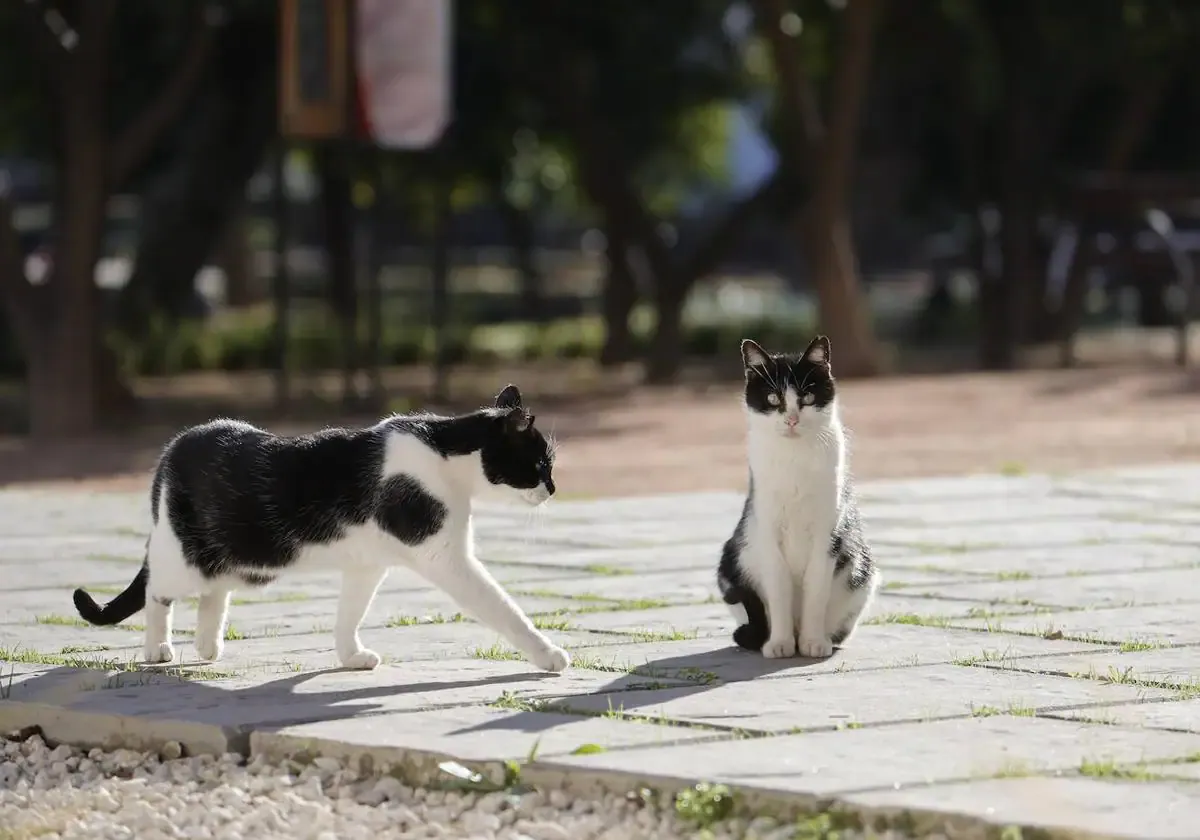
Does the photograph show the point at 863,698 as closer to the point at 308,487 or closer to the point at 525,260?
the point at 308,487

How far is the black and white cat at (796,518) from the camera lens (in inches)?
248

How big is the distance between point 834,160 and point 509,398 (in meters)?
13.8

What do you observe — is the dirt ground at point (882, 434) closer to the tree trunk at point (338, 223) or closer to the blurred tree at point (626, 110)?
the blurred tree at point (626, 110)

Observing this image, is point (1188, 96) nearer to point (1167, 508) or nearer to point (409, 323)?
point (409, 323)

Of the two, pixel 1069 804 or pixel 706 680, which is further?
pixel 706 680

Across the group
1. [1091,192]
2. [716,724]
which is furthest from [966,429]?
[716,724]

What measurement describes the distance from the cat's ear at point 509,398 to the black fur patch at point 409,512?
409mm

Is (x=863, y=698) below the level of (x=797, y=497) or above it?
below

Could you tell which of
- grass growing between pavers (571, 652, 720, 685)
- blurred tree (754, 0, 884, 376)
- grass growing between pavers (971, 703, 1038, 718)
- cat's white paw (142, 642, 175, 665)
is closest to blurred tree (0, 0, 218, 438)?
blurred tree (754, 0, 884, 376)

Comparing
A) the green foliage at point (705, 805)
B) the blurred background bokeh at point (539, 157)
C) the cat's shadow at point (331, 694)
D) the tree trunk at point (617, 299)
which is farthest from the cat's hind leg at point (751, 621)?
the tree trunk at point (617, 299)

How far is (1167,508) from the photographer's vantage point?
1026cm

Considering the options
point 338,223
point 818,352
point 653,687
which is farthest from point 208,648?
point 338,223

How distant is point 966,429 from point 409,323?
13766 mm

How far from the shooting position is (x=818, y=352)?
6.43m
